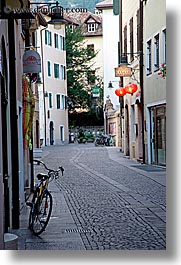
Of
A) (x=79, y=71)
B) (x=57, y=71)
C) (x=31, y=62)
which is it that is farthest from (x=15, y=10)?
(x=57, y=71)

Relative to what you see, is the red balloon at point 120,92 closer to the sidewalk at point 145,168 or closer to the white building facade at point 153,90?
the white building facade at point 153,90

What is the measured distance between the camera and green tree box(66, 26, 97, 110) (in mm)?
8305

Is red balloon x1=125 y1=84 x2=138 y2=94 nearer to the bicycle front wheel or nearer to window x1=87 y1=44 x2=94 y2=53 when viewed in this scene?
window x1=87 y1=44 x2=94 y2=53

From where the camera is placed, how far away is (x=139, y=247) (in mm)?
4438

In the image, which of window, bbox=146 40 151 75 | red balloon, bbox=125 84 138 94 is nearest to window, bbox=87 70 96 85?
window, bbox=146 40 151 75

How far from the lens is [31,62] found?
6.67 metres

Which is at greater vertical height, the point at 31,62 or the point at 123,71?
the point at 123,71

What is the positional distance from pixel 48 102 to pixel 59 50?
195 cm

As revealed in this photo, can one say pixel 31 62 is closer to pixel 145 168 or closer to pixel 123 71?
pixel 123 71

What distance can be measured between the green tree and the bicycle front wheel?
282 cm

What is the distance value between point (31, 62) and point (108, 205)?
5.56 feet

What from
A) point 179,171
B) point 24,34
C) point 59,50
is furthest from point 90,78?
point 179,171

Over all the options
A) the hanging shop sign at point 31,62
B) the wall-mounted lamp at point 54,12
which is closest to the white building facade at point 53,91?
the hanging shop sign at point 31,62

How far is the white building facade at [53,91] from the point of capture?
9.63m
